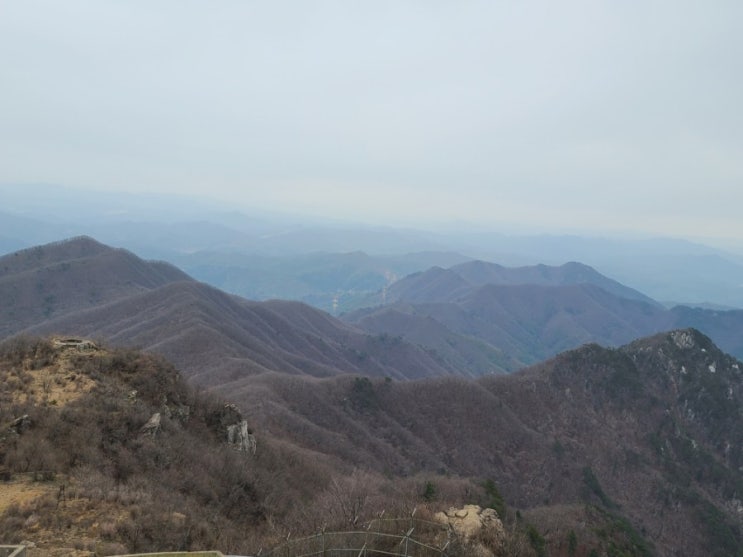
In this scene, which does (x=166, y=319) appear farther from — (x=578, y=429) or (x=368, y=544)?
A: (x=368, y=544)

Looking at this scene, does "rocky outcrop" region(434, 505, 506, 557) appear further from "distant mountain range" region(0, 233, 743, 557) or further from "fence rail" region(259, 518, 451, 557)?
"distant mountain range" region(0, 233, 743, 557)

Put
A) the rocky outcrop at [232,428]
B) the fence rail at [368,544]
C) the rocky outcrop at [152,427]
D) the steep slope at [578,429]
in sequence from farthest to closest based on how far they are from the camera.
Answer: the steep slope at [578,429] → the rocky outcrop at [232,428] → the rocky outcrop at [152,427] → the fence rail at [368,544]

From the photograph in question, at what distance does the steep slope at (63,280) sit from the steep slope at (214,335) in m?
23.9

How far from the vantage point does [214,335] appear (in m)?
102

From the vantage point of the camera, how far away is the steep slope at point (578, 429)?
7044cm

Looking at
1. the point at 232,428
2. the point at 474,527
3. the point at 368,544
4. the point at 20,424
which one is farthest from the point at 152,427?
the point at 474,527

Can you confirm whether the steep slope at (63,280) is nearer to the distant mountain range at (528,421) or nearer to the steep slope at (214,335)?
the distant mountain range at (528,421)

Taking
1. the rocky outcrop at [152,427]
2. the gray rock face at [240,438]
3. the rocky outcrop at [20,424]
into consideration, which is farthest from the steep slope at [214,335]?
the rocky outcrop at [20,424]

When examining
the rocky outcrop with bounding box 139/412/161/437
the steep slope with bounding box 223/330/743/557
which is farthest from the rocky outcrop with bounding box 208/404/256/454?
the steep slope with bounding box 223/330/743/557

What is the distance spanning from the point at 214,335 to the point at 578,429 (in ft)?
277

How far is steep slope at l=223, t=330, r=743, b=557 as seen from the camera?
70.4 m

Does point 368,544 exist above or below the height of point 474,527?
above

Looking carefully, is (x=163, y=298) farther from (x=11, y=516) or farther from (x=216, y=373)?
(x=11, y=516)

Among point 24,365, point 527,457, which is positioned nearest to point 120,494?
point 24,365
